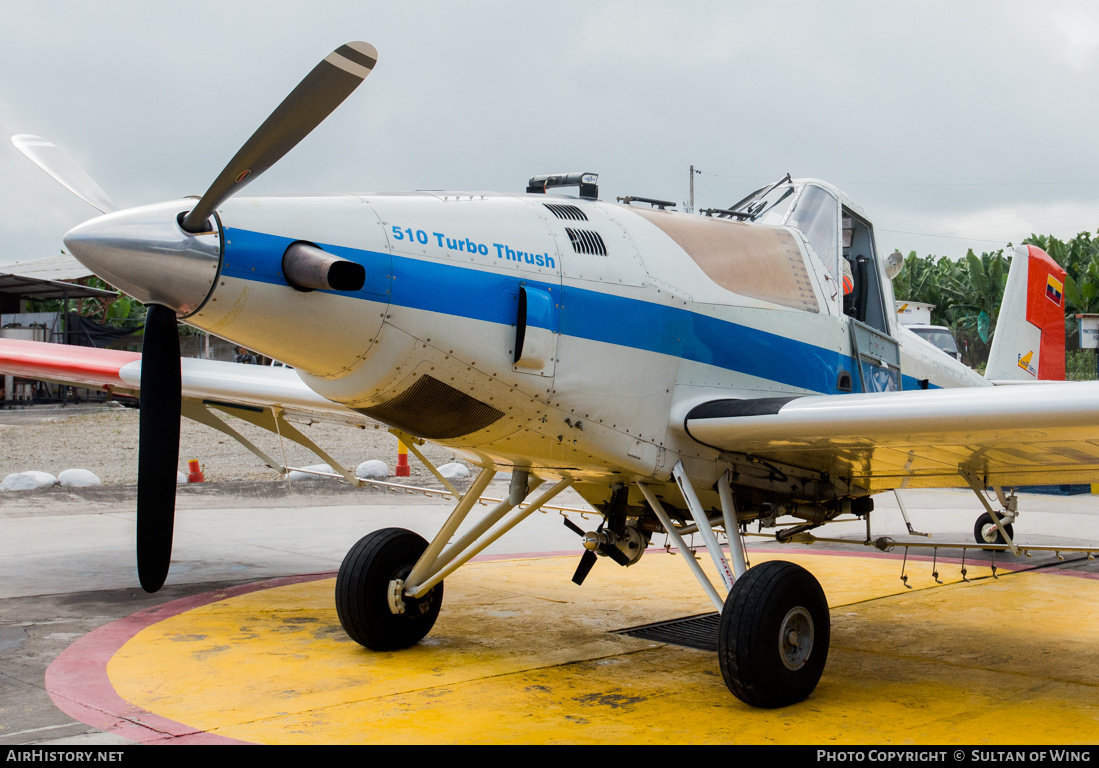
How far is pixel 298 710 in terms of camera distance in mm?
4320

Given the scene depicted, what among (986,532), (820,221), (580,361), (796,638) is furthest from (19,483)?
(986,532)

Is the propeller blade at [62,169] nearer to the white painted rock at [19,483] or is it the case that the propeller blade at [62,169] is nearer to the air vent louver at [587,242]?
the air vent louver at [587,242]

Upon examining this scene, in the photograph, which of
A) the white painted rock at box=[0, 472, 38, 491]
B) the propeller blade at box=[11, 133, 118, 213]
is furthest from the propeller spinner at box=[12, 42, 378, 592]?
the white painted rock at box=[0, 472, 38, 491]

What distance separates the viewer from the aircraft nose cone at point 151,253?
11.3ft

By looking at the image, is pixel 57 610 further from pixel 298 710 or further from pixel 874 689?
pixel 874 689

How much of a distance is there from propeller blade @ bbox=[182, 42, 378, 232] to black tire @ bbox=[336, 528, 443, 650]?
272 cm

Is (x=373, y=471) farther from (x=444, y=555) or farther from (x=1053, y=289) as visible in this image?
(x=1053, y=289)

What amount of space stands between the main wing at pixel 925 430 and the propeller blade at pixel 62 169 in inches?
118

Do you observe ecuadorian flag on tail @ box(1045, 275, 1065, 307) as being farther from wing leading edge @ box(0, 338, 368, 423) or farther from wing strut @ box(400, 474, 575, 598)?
wing leading edge @ box(0, 338, 368, 423)

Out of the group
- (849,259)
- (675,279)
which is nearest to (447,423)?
(675,279)

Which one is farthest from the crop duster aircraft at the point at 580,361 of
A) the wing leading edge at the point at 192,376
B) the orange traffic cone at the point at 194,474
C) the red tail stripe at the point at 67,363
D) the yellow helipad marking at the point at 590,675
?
the orange traffic cone at the point at 194,474

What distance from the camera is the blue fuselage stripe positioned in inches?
146

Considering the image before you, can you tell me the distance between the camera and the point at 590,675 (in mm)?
5070
